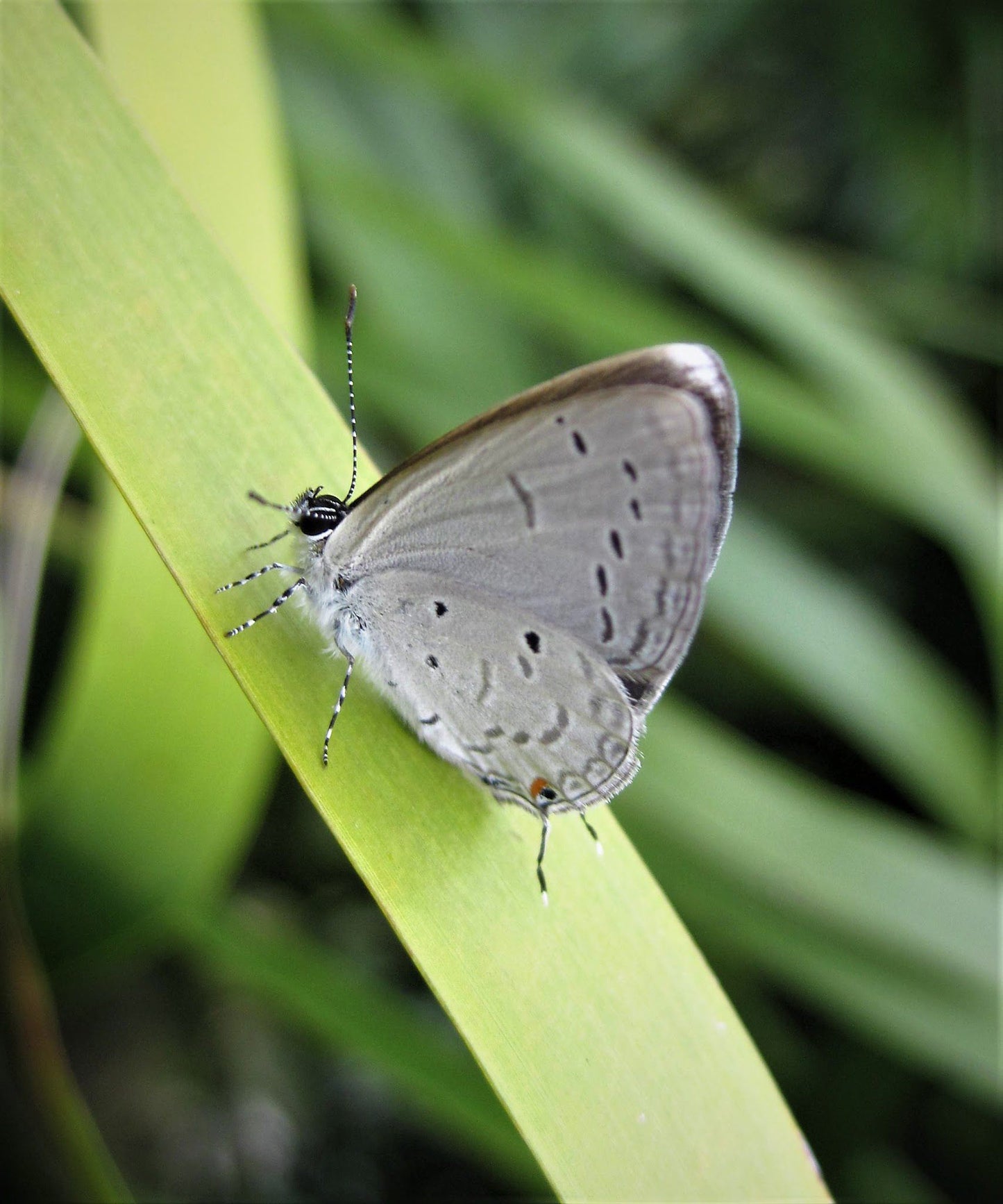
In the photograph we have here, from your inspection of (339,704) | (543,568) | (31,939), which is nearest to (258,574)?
→ (339,704)

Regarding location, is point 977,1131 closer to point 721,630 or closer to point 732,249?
point 721,630

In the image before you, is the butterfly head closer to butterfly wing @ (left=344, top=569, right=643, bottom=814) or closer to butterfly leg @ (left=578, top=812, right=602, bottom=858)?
butterfly wing @ (left=344, top=569, right=643, bottom=814)

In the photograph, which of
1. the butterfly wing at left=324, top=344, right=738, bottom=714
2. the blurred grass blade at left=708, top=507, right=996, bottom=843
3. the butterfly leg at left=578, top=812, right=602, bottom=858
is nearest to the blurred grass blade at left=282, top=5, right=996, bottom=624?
the blurred grass blade at left=708, top=507, right=996, bottom=843

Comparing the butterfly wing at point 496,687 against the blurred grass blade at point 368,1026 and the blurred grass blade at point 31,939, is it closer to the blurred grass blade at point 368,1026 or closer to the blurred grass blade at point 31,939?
the blurred grass blade at point 31,939

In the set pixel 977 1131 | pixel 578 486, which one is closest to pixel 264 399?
pixel 578 486

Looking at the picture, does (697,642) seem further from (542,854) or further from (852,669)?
(542,854)

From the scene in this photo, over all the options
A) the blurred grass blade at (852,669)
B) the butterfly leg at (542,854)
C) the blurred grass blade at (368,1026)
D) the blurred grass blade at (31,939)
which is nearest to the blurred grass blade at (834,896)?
the blurred grass blade at (852,669)

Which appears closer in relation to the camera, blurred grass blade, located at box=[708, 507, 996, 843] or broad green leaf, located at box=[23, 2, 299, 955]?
broad green leaf, located at box=[23, 2, 299, 955]
